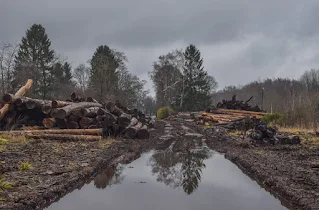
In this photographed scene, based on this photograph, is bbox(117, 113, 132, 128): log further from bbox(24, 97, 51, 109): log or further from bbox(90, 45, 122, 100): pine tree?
bbox(90, 45, 122, 100): pine tree

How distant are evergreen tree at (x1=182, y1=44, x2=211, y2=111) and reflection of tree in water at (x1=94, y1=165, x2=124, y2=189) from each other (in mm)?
44362

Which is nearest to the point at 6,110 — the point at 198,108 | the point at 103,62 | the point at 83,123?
the point at 83,123

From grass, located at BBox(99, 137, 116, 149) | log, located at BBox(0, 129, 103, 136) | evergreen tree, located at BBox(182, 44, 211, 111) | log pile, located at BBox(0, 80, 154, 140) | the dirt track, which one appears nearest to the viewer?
the dirt track

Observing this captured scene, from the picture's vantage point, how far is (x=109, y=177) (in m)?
8.07

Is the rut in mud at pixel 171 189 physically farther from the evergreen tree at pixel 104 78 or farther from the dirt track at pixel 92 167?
the evergreen tree at pixel 104 78

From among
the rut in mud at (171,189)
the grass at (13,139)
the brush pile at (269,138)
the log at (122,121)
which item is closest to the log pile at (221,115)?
the log at (122,121)

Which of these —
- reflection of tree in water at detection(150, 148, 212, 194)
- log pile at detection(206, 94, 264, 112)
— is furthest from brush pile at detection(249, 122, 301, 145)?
log pile at detection(206, 94, 264, 112)

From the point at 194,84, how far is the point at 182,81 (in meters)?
2.05

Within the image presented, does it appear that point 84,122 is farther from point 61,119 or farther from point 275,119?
point 275,119

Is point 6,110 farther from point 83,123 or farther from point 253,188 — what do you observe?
point 253,188

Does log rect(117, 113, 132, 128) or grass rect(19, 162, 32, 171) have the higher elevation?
log rect(117, 113, 132, 128)

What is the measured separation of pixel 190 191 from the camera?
6.82 metres

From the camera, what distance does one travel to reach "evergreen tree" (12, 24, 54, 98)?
41.3 m

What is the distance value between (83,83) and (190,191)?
5841 centimetres
